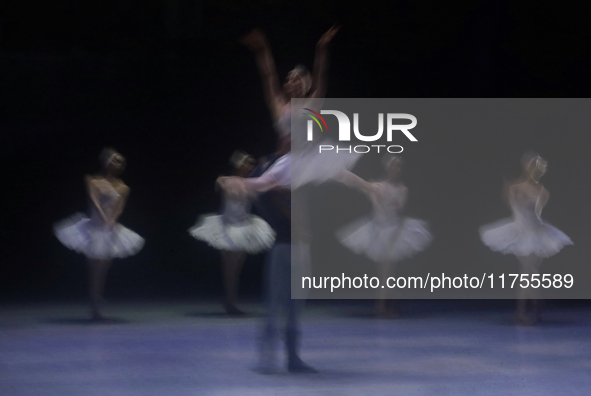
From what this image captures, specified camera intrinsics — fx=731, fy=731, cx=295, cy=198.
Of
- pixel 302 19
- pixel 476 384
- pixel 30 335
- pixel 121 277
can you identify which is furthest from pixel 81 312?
pixel 476 384

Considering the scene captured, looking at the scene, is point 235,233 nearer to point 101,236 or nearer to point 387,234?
point 101,236

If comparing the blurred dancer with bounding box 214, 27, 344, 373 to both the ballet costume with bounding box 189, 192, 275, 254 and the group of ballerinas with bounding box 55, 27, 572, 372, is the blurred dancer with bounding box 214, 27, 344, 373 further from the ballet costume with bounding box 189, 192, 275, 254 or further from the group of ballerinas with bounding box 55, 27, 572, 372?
the ballet costume with bounding box 189, 192, 275, 254

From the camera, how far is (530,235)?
5766 millimetres

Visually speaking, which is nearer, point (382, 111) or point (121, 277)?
point (382, 111)

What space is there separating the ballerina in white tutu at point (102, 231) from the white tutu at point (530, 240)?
304cm

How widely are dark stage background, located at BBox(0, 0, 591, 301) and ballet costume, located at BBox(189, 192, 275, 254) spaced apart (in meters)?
1.23

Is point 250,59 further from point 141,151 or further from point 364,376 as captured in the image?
point 364,376

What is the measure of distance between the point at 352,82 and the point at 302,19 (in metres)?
0.82

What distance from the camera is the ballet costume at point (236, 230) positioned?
625 centimetres

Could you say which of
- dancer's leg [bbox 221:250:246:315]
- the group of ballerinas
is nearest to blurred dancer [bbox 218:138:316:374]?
the group of ballerinas

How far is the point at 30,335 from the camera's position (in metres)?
4.91

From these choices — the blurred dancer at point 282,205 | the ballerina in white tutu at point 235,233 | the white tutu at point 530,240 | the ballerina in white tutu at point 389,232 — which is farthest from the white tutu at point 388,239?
the blurred dancer at point 282,205

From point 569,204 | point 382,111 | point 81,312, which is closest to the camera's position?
point 81,312

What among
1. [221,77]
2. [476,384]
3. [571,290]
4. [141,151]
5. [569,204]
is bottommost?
[476,384]
